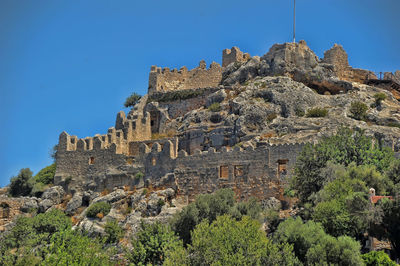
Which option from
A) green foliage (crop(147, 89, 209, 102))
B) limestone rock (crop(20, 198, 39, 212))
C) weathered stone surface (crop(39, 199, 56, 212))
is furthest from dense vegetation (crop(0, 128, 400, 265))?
green foliage (crop(147, 89, 209, 102))

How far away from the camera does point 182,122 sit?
190 ft

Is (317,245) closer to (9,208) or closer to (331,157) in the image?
(331,157)

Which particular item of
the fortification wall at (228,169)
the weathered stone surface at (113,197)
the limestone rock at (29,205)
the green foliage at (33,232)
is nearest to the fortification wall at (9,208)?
the limestone rock at (29,205)

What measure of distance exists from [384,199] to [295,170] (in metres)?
8.00

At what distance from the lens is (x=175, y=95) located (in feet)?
204

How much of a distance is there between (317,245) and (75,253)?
13118 mm

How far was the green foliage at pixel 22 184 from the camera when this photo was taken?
57.3 metres

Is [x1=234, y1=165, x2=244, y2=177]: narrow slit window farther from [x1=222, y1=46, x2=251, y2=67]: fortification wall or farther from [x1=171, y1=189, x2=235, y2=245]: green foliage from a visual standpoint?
[x1=222, y1=46, x2=251, y2=67]: fortification wall

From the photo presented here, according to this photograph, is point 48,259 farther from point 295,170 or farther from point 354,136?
point 354,136

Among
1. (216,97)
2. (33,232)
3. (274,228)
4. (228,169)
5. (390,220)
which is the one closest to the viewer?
(390,220)

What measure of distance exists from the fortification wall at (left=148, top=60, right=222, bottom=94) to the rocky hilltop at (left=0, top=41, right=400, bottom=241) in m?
0.23

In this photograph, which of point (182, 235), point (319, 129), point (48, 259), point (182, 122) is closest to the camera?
point (48, 259)

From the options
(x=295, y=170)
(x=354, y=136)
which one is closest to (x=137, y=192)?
(x=295, y=170)

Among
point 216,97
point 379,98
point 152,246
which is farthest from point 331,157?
point 216,97
